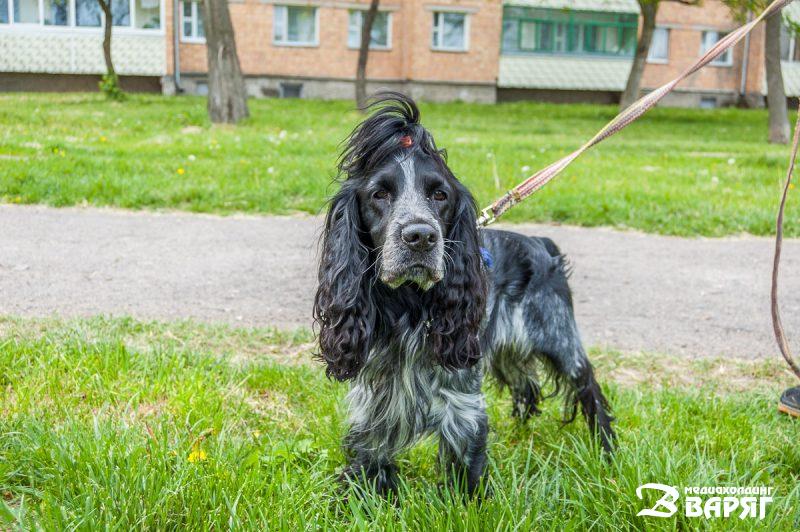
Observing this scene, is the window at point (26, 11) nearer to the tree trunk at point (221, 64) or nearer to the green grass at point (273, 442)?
the tree trunk at point (221, 64)

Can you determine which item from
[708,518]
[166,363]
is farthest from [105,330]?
[708,518]

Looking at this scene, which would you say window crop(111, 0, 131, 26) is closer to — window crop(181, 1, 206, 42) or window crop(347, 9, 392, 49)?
window crop(181, 1, 206, 42)

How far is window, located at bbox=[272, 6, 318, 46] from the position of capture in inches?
1248

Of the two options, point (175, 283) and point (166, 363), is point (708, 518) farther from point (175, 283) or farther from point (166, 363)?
point (175, 283)

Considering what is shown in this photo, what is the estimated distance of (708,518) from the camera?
8.25 ft

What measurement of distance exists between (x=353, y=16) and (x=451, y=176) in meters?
31.3

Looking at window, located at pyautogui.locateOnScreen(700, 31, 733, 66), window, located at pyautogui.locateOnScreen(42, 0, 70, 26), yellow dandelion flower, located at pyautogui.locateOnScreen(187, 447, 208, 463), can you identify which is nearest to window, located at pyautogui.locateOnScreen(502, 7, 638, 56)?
window, located at pyautogui.locateOnScreen(700, 31, 733, 66)

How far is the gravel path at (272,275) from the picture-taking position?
5184mm

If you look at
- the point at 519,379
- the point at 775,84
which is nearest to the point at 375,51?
the point at 775,84

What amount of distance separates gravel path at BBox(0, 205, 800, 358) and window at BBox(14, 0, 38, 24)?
84.5ft

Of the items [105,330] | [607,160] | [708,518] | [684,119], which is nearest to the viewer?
[708,518]

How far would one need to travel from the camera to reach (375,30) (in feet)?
107

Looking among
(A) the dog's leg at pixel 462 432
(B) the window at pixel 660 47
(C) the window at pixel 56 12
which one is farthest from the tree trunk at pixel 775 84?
(C) the window at pixel 56 12

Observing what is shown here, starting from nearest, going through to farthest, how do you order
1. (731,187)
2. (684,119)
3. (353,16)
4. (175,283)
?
(175,283) → (731,187) → (684,119) → (353,16)
